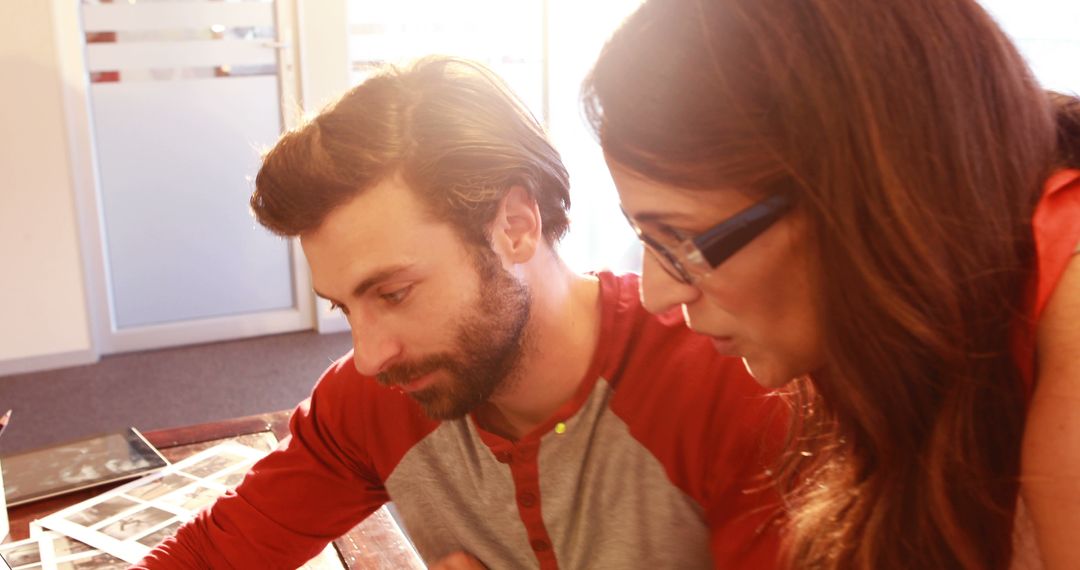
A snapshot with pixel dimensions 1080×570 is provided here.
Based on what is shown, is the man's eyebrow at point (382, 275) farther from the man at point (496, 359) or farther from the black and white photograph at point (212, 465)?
the black and white photograph at point (212, 465)

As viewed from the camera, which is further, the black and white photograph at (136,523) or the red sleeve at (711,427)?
the black and white photograph at (136,523)

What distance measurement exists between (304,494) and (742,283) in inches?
31.4

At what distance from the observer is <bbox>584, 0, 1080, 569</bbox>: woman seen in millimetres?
692

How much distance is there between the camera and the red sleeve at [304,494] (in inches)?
52.2

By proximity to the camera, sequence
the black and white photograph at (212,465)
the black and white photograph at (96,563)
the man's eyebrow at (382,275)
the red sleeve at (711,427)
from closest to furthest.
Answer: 1. the red sleeve at (711,427)
2. the man's eyebrow at (382,275)
3. the black and white photograph at (96,563)
4. the black and white photograph at (212,465)

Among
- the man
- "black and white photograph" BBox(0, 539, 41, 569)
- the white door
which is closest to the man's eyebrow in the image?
the man

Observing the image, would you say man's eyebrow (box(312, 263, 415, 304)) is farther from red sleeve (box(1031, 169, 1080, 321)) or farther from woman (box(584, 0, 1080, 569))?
red sleeve (box(1031, 169, 1080, 321))

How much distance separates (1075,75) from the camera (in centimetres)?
248

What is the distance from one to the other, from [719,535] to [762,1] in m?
0.62

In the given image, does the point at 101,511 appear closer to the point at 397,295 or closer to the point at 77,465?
the point at 77,465

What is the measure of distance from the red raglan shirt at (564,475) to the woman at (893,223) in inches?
10.7

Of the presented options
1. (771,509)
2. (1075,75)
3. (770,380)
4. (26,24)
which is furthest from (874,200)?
(26,24)

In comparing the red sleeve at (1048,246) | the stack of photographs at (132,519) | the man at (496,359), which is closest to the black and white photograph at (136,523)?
the stack of photographs at (132,519)

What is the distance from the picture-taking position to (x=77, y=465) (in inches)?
61.6
